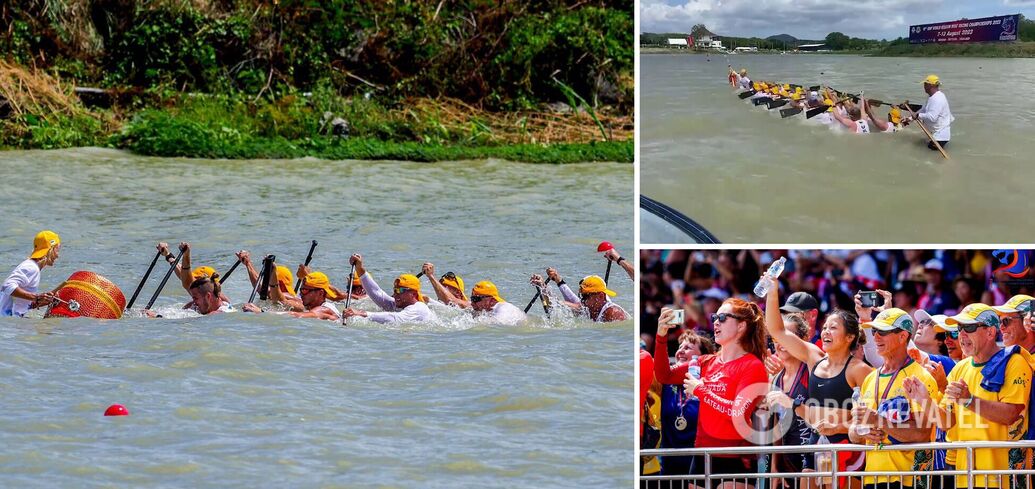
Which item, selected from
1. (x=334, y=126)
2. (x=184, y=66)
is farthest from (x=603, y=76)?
(x=184, y=66)

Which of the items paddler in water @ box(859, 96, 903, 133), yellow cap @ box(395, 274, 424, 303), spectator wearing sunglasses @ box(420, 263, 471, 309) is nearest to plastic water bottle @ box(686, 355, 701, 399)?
paddler in water @ box(859, 96, 903, 133)

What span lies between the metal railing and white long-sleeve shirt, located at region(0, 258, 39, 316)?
6.41 m

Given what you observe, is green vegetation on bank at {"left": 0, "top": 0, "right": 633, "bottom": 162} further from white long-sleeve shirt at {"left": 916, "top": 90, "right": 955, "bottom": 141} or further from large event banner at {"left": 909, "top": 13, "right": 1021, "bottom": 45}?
large event banner at {"left": 909, "top": 13, "right": 1021, "bottom": 45}

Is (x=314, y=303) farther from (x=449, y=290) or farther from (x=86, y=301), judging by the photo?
(x=86, y=301)

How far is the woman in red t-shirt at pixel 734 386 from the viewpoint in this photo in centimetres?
551

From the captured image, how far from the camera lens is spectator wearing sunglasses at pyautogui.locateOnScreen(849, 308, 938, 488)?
5.31 metres

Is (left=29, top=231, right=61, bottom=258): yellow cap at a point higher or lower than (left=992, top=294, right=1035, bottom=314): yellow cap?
lower

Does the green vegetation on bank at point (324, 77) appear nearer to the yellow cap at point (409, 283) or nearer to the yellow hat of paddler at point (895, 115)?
the yellow cap at point (409, 283)

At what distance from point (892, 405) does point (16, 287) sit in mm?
7182

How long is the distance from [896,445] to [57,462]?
13.2 ft

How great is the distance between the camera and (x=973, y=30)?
498 cm

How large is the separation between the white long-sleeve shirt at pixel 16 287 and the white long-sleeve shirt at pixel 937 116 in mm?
6832

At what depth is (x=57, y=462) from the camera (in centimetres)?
663

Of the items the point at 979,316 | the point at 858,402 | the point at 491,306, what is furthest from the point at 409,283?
the point at 979,316
